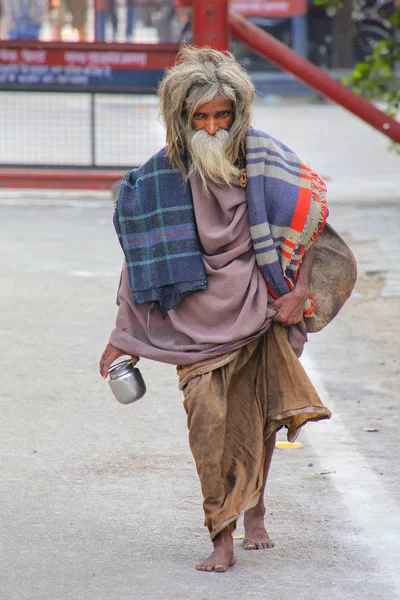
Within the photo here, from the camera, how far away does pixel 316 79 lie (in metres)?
10.8

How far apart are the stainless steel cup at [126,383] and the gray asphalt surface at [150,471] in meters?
0.54

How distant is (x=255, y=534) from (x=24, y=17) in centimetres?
1180

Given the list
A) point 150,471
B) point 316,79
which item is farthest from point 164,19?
point 150,471

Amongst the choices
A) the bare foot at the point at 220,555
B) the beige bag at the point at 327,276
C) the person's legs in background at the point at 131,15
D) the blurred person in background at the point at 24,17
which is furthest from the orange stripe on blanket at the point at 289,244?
the blurred person in background at the point at 24,17

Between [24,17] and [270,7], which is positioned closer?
[24,17]

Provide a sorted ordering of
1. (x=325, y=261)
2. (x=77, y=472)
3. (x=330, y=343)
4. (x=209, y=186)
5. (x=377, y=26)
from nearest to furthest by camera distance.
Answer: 1. (x=209, y=186)
2. (x=325, y=261)
3. (x=77, y=472)
4. (x=330, y=343)
5. (x=377, y=26)

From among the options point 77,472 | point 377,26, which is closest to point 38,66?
point 77,472

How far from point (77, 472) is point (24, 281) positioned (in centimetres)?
360

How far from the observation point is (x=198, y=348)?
12.6 feet

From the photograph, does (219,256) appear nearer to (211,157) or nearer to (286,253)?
(286,253)

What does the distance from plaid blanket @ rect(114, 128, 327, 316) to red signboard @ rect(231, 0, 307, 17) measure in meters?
15.9

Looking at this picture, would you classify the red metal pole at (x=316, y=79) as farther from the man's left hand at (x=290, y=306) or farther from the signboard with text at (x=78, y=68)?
the man's left hand at (x=290, y=306)

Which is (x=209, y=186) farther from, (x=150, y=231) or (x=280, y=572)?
(x=280, y=572)

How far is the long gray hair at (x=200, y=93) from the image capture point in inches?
148
